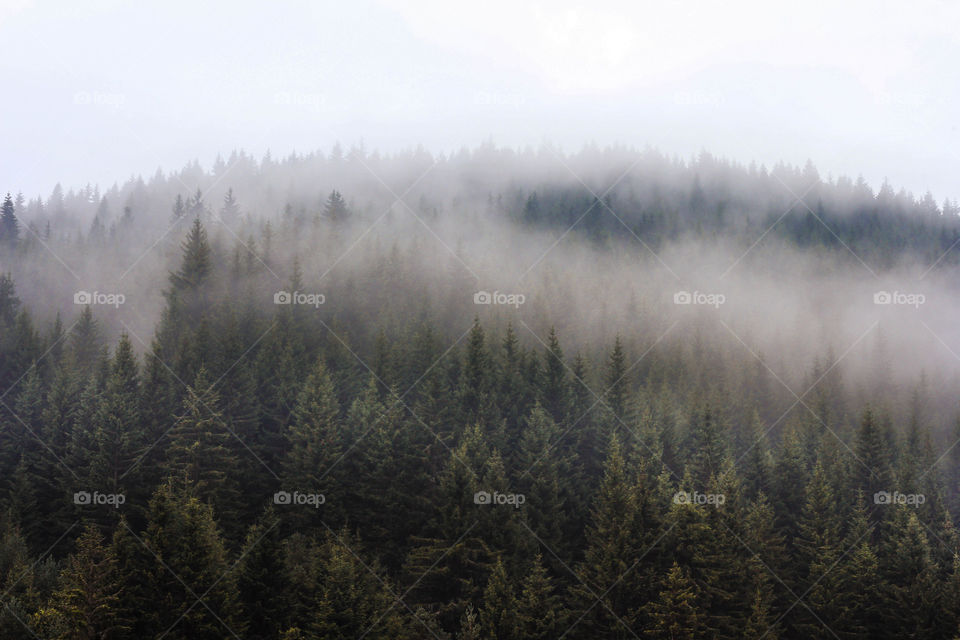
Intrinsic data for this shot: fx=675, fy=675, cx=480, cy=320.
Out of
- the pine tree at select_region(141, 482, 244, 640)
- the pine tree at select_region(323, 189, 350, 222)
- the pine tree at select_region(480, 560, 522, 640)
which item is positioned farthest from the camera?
the pine tree at select_region(323, 189, 350, 222)

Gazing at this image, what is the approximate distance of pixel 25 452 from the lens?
53.9 m

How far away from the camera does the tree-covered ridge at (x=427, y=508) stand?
36.2 metres

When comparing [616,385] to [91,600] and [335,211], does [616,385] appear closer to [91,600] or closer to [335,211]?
[91,600]

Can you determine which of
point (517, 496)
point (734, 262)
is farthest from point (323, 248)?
point (734, 262)

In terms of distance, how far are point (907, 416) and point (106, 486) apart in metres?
115

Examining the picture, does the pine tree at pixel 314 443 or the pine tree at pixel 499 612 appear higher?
the pine tree at pixel 314 443

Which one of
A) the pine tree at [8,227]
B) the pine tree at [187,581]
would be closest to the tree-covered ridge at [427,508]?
the pine tree at [187,581]

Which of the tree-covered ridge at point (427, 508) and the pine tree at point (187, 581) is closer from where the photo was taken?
the pine tree at point (187, 581)

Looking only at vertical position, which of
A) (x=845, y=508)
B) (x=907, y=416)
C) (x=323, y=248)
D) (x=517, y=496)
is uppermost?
(x=323, y=248)

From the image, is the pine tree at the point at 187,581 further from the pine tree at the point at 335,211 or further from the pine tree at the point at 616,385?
the pine tree at the point at 335,211

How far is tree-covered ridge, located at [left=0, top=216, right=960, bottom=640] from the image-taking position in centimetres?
3616

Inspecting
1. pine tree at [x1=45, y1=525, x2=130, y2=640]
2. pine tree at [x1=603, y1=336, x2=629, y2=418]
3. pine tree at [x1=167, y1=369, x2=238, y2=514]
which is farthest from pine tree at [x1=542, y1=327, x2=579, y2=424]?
pine tree at [x1=45, y1=525, x2=130, y2=640]

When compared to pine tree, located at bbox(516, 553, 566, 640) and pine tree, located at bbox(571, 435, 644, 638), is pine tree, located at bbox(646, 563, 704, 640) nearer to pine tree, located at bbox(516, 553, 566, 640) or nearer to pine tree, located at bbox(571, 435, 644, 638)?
pine tree, located at bbox(571, 435, 644, 638)

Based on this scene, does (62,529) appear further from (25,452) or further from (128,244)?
(128,244)
